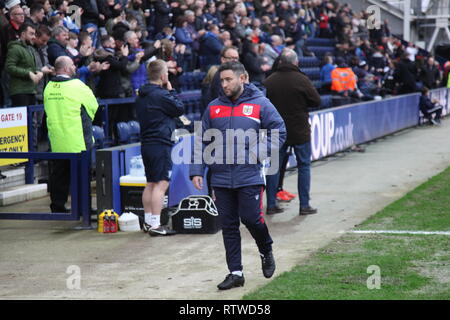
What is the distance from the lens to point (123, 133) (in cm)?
1432

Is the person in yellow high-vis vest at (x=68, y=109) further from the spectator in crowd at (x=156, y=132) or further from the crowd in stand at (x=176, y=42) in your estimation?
the crowd in stand at (x=176, y=42)

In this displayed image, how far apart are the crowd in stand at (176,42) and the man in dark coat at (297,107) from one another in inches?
55.9

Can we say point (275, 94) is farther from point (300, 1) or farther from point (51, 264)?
point (300, 1)

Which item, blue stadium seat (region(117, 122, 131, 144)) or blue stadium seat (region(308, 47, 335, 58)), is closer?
blue stadium seat (region(117, 122, 131, 144))

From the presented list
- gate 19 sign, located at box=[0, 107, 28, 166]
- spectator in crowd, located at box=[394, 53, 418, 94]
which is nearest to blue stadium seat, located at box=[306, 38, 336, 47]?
spectator in crowd, located at box=[394, 53, 418, 94]

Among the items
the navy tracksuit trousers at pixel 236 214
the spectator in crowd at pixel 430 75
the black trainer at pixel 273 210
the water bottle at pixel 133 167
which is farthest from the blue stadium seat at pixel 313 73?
the navy tracksuit trousers at pixel 236 214

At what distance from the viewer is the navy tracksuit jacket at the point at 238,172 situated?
7.45 meters

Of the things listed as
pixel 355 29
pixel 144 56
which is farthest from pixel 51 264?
pixel 355 29

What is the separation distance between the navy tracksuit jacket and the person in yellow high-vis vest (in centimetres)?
352

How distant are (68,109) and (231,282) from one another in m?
4.14

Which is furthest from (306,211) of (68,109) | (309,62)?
(309,62)

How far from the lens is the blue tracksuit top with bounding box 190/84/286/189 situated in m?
7.43

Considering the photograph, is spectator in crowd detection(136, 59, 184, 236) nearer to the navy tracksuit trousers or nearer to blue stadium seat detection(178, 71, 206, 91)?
the navy tracksuit trousers

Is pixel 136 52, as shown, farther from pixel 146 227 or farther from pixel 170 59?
pixel 146 227
